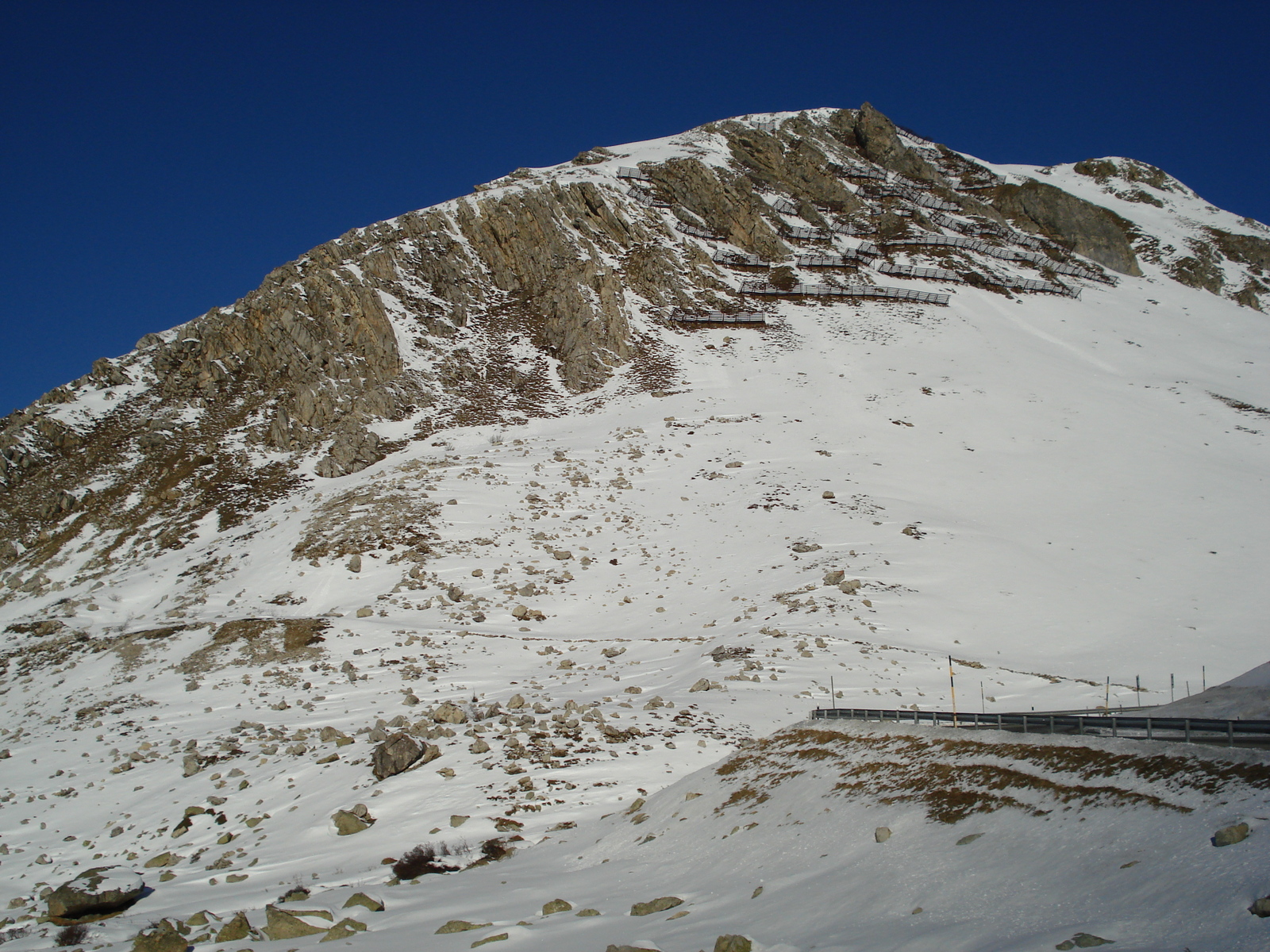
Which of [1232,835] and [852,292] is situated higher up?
[852,292]

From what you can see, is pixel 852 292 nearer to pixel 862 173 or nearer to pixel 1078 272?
pixel 1078 272

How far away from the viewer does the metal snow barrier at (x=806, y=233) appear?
94500mm

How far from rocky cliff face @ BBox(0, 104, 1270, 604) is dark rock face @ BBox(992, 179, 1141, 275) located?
403 mm

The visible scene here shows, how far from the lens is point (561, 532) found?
3872cm

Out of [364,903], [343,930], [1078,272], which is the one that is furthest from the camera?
[1078,272]

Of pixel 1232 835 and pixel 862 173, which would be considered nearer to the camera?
pixel 1232 835

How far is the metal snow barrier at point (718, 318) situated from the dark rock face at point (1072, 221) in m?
67.8

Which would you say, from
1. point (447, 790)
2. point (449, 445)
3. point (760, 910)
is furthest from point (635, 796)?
point (449, 445)

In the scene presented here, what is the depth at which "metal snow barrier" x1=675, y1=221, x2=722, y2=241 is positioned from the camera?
87.4 m

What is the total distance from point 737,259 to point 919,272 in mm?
24038

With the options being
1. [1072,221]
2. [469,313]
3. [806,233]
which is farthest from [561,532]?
[1072,221]

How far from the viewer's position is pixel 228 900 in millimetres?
12594

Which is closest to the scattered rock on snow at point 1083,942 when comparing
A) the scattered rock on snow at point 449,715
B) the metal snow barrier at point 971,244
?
the scattered rock on snow at point 449,715

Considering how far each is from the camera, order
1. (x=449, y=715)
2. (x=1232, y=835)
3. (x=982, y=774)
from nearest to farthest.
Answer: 1. (x=1232, y=835)
2. (x=982, y=774)
3. (x=449, y=715)
